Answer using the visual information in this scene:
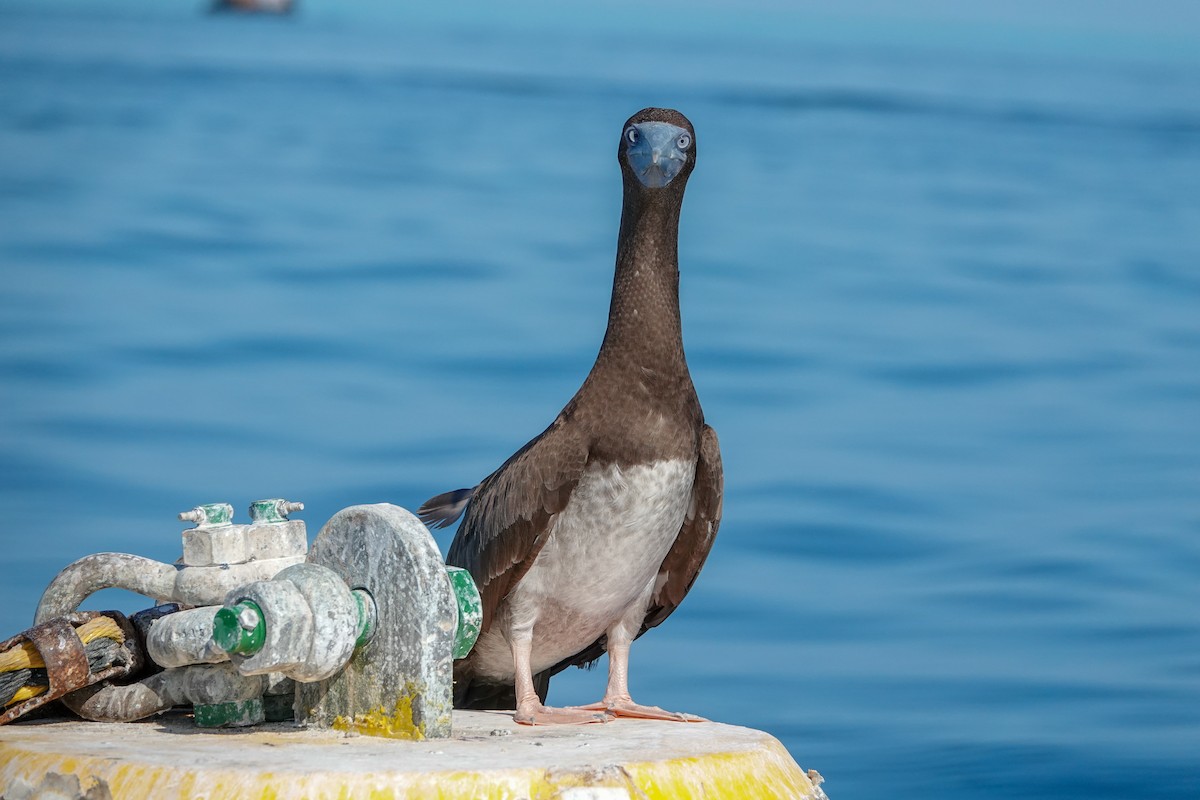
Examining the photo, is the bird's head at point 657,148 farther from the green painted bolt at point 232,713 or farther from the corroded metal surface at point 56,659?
the corroded metal surface at point 56,659

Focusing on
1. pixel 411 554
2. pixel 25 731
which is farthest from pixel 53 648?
pixel 411 554

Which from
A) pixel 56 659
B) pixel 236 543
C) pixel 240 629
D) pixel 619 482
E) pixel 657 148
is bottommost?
pixel 56 659

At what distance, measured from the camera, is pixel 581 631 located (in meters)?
5.09

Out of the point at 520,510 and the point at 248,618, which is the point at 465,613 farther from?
the point at 520,510

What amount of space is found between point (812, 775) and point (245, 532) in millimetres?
1436

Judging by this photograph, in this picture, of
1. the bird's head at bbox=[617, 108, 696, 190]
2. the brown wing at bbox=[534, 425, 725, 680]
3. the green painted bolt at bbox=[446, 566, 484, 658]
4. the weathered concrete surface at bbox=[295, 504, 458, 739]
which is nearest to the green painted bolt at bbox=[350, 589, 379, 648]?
the weathered concrete surface at bbox=[295, 504, 458, 739]

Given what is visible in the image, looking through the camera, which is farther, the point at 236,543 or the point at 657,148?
the point at 657,148

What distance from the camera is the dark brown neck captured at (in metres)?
4.86

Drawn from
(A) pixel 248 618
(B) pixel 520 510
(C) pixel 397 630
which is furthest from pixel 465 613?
(B) pixel 520 510

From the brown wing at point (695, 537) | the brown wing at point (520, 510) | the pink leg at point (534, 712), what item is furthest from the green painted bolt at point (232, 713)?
the brown wing at point (695, 537)

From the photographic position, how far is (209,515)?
4.30m

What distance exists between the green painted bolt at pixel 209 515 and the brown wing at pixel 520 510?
2.66ft

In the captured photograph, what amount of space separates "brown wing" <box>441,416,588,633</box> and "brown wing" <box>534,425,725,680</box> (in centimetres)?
39

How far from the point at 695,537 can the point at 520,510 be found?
0.56 meters
